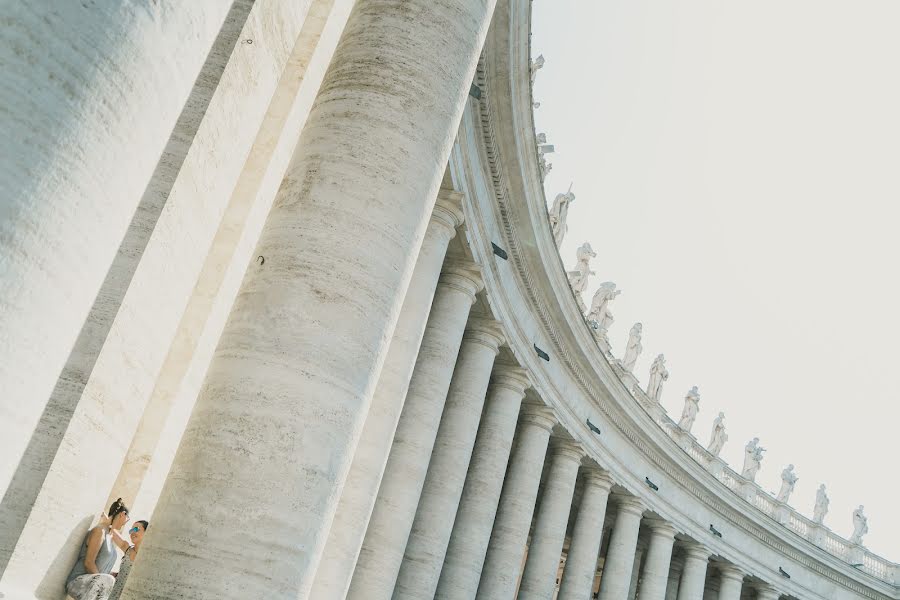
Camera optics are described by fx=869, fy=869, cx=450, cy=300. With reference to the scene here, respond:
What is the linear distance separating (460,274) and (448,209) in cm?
618

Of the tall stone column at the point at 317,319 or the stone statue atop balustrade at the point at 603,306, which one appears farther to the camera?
the stone statue atop balustrade at the point at 603,306

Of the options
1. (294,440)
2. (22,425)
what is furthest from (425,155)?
(22,425)

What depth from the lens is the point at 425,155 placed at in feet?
64.1

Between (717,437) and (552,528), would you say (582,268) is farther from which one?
(717,437)

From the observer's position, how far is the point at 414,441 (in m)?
43.4

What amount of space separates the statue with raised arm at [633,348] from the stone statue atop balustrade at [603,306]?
8364mm

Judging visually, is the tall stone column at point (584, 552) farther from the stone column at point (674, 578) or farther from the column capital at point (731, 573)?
the stone column at point (674, 578)

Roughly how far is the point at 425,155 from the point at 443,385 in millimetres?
26955

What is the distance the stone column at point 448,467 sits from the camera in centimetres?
4659

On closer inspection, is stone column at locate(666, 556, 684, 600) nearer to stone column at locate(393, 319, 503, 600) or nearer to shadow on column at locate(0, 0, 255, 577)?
stone column at locate(393, 319, 503, 600)

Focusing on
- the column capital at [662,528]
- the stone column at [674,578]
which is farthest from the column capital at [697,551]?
the stone column at [674,578]

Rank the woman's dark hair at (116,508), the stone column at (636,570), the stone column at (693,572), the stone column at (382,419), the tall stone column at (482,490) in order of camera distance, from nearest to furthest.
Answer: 1. the woman's dark hair at (116,508)
2. the stone column at (382,419)
3. the tall stone column at (482,490)
4. the stone column at (693,572)
5. the stone column at (636,570)

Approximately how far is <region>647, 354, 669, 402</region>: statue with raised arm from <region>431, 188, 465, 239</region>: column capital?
184 ft

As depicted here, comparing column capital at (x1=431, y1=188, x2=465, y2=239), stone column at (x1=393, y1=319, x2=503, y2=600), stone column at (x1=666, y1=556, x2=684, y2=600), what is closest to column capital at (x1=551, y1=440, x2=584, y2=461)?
stone column at (x1=393, y1=319, x2=503, y2=600)
